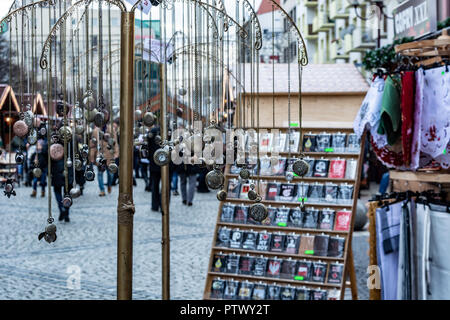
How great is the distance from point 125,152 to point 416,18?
437 cm

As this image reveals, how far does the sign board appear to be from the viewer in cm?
510

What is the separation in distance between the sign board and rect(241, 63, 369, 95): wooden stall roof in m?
0.63

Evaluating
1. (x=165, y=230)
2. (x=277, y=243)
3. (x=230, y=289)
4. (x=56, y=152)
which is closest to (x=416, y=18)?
(x=277, y=243)

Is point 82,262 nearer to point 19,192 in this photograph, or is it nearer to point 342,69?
point 342,69

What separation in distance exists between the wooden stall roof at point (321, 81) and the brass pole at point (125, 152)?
Answer: 3340mm

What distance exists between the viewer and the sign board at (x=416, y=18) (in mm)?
5101

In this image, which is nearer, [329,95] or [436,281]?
[436,281]

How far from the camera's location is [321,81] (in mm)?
5211

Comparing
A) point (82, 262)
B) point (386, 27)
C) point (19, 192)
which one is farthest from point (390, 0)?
point (82, 262)

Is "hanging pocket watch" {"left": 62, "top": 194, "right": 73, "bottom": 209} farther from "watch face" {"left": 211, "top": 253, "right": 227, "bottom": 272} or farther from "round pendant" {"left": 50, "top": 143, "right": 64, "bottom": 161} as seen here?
"watch face" {"left": 211, "top": 253, "right": 227, "bottom": 272}

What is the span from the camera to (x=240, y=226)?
518 cm

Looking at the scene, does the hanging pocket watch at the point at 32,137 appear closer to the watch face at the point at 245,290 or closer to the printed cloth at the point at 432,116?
the printed cloth at the point at 432,116

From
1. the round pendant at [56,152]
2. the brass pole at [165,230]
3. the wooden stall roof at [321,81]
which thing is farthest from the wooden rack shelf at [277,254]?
the round pendant at [56,152]

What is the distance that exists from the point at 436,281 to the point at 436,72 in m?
1.18
